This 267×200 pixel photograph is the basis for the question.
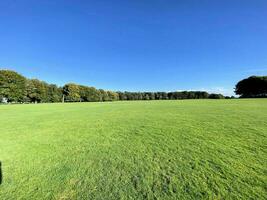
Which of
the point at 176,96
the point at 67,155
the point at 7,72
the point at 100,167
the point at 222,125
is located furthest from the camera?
the point at 176,96

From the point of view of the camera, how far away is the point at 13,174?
17.9 ft

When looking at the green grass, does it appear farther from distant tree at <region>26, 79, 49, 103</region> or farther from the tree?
distant tree at <region>26, 79, 49, 103</region>

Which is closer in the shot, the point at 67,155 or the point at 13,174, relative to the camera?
the point at 13,174

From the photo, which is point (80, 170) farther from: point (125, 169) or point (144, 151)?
point (144, 151)

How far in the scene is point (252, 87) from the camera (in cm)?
6450

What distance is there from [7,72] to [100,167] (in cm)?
7158

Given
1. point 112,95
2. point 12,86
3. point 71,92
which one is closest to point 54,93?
point 71,92

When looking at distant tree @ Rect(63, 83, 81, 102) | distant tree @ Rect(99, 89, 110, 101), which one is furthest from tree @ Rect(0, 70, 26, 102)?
distant tree @ Rect(99, 89, 110, 101)

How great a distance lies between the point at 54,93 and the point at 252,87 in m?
75.8

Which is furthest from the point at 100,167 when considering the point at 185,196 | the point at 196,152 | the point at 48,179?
the point at 196,152

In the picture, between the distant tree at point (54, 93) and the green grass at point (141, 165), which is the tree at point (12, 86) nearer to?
the distant tree at point (54, 93)

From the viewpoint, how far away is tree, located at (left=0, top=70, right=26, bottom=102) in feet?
203

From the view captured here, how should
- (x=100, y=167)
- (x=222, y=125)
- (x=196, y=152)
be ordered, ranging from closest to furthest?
1. (x=100, y=167)
2. (x=196, y=152)
3. (x=222, y=125)

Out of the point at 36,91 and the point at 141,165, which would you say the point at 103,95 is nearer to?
the point at 36,91
